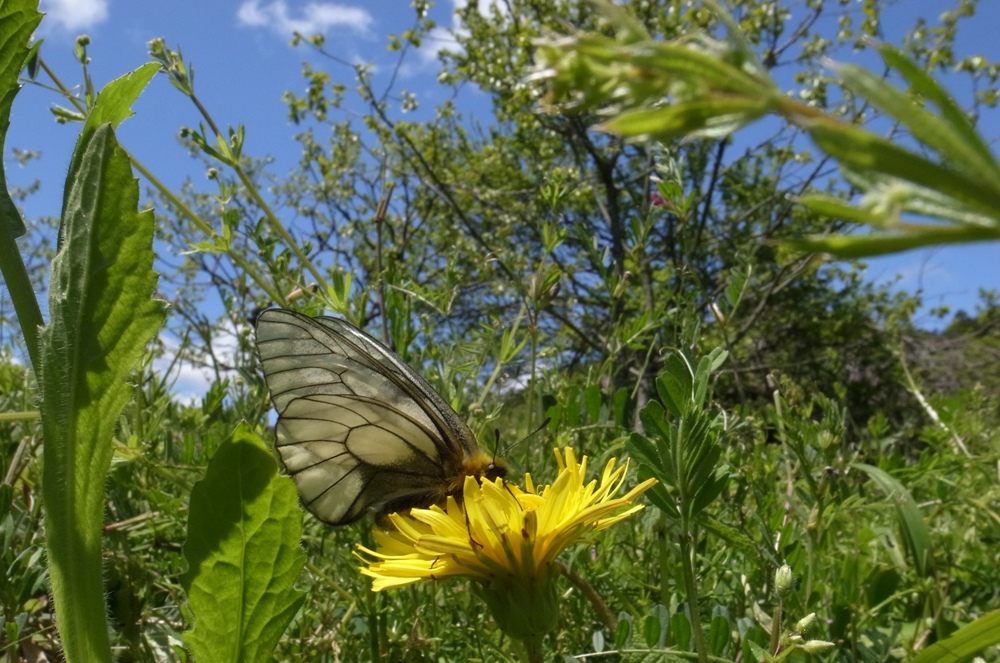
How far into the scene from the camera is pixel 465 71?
1210 centimetres

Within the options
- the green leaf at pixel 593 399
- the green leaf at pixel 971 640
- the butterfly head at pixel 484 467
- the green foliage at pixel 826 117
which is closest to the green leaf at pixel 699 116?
the green foliage at pixel 826 117

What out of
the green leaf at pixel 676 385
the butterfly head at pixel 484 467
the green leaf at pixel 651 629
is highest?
the butterfly head at pixel 484 467

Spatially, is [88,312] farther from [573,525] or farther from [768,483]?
[768,483]

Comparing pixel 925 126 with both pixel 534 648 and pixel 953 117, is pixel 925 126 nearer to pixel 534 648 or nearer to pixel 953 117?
pixel 953 117

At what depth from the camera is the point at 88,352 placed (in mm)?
1202

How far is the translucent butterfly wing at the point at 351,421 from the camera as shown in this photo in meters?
1.97

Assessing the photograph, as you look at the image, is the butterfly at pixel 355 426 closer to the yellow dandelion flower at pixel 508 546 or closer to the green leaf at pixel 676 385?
the yellow dandelion flower at pixel 508 546

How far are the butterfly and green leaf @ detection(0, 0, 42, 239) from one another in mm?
719

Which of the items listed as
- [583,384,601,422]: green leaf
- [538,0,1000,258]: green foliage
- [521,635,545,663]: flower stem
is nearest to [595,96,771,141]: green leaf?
[538,0,1000,258]: green foliage

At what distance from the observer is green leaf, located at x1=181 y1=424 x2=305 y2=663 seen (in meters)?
1.17

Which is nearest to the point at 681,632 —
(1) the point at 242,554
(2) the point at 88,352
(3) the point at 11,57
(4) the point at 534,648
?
(4) the point at 534,648

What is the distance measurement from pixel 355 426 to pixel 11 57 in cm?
128

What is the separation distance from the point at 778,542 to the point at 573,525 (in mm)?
525

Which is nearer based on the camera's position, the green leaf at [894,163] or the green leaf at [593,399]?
the green leaf at [894,163]
